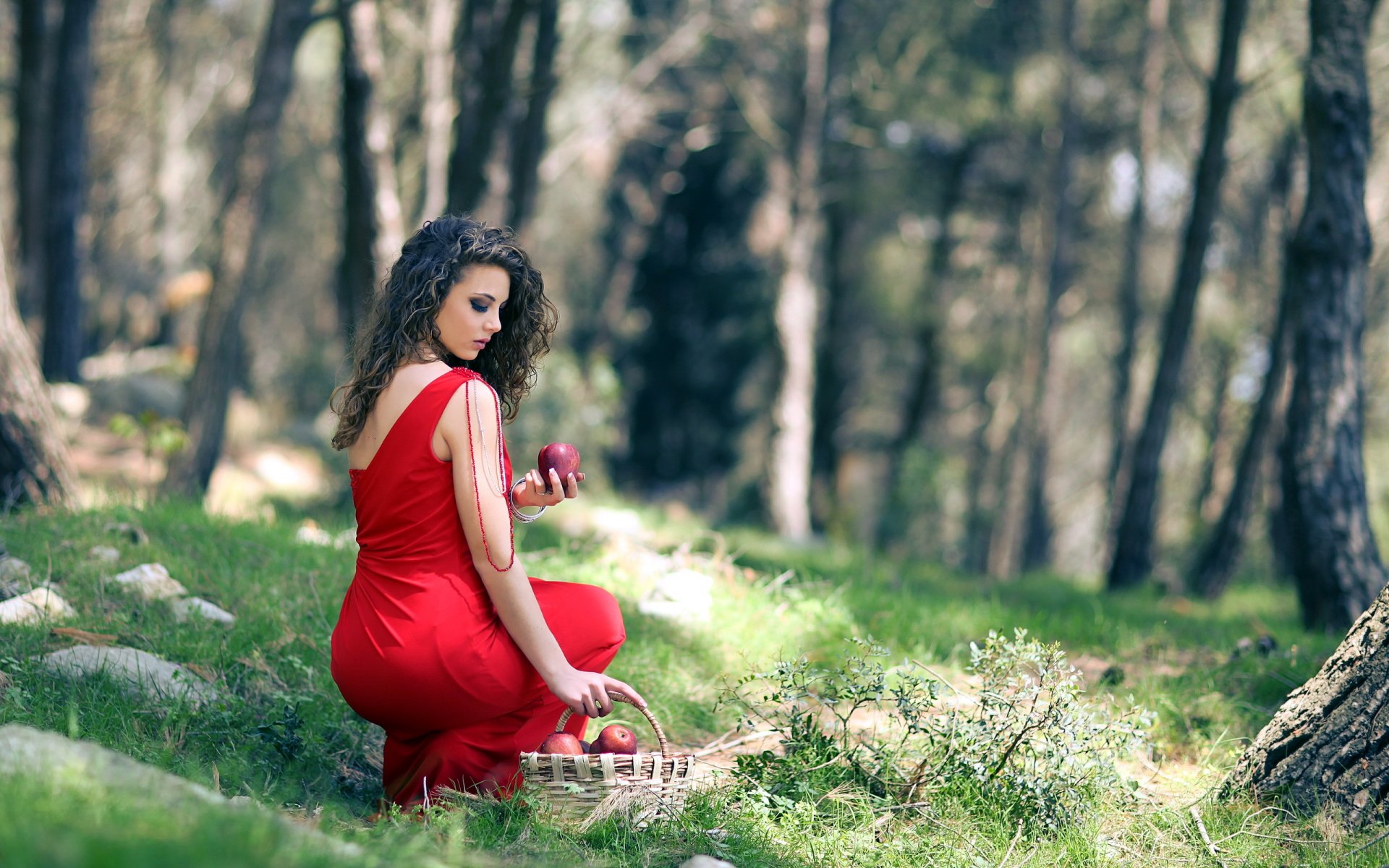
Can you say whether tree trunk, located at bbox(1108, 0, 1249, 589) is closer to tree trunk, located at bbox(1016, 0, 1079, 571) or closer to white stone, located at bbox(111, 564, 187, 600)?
tree trunk, located at bbox(1016, 0, 1079, 571)

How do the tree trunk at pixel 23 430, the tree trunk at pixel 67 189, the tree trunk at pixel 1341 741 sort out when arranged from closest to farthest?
1. the tree trunk at pixel 1341 741
2. the tree trunk at pixel 23 430
3. the tree trunk at pixel 67 189

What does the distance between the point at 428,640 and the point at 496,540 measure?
0.34 metres

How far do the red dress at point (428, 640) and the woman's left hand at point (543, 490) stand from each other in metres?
0.08

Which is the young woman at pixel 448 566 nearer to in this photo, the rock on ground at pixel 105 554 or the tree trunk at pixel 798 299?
the rock on ground at pixel 105 554

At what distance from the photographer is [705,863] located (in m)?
2.74

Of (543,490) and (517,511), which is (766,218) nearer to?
(517,511)

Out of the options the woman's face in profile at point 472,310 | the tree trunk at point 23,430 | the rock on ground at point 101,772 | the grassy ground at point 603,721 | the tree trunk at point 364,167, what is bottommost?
the grassy ground at point 603,721

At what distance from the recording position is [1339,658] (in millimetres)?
3318

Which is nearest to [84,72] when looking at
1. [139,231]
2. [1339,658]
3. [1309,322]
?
[1309,322]

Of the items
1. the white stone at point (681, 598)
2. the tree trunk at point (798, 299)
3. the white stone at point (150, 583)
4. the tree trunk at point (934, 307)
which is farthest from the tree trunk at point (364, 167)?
the tree trunk at point (934, 307)

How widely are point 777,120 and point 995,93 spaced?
2923 mm

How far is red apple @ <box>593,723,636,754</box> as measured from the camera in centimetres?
321

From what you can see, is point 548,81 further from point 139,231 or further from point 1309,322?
point 139,231

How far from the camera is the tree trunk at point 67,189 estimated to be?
10172mm
